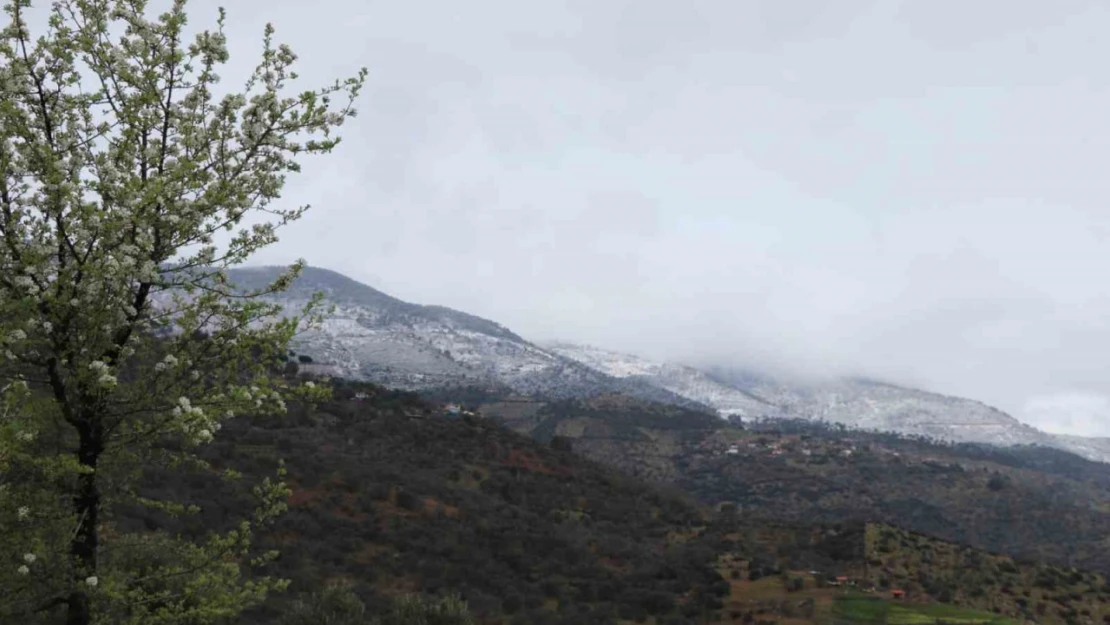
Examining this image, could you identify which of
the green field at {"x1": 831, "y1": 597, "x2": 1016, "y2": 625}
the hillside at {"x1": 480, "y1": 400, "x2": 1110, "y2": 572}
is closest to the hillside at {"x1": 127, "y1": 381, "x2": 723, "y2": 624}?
the green field at {"x1": 831, "y1": 597, "x2": 1016, "y2": 625}

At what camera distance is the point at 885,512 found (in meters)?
92.4

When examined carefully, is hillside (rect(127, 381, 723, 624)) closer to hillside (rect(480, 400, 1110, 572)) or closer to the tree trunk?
the tree trunk

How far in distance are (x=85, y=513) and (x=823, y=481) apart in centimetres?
10712

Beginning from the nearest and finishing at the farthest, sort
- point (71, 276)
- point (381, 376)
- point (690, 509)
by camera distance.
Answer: point (71, 276) → point (690, 509) → point (381, 376)

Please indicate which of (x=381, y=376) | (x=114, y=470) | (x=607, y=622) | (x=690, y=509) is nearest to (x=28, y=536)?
(x=114, y=470)

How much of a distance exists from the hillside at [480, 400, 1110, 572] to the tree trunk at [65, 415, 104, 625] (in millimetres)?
61666

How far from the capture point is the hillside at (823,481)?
8500 centimetres

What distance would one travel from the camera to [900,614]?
28.8 m

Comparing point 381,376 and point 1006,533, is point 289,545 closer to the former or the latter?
point 1006,533

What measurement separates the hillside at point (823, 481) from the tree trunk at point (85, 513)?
2428 inches

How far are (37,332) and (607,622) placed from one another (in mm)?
25791

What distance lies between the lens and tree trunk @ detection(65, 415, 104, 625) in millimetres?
7148

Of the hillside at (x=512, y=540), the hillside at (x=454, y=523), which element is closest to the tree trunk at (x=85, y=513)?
the hillside at (x=512, y=540)

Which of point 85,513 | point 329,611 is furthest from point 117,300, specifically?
point 329,611
